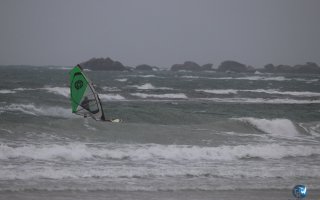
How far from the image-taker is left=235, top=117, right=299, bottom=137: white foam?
19484mm

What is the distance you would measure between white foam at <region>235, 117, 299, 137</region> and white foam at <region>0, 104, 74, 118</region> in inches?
334

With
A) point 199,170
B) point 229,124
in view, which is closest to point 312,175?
point 199,170

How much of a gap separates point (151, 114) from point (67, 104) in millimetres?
6065

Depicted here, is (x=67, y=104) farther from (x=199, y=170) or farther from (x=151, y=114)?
(x=199, y=170)

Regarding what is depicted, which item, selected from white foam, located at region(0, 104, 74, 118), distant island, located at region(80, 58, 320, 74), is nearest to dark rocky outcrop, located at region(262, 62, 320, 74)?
distant island, located at region(80, 58, 320, 74)

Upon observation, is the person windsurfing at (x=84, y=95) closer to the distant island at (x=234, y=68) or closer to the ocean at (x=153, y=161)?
the ocean at (x=153, y=161)

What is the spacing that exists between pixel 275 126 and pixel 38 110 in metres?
10.7

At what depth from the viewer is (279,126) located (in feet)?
66.2

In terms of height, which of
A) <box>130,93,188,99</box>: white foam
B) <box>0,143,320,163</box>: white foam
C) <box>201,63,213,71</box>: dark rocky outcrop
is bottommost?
<box>130,93,188,99</box>: white foam

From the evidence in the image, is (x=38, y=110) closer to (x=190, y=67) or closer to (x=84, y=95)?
(x=84, y=95)

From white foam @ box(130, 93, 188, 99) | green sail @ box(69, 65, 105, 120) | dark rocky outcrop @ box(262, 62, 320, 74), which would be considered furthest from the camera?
dark rocky outcrop @ box(262, 62, 320, 74)

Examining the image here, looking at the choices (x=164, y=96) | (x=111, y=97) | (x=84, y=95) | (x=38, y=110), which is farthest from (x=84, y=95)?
(x=164, y=96)

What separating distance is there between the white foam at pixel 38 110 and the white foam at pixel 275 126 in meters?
8.49

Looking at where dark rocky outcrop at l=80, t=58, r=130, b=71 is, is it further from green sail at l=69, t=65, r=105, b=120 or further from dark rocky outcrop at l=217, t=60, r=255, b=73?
green sail at l=69, t=65, r=105, b=120
